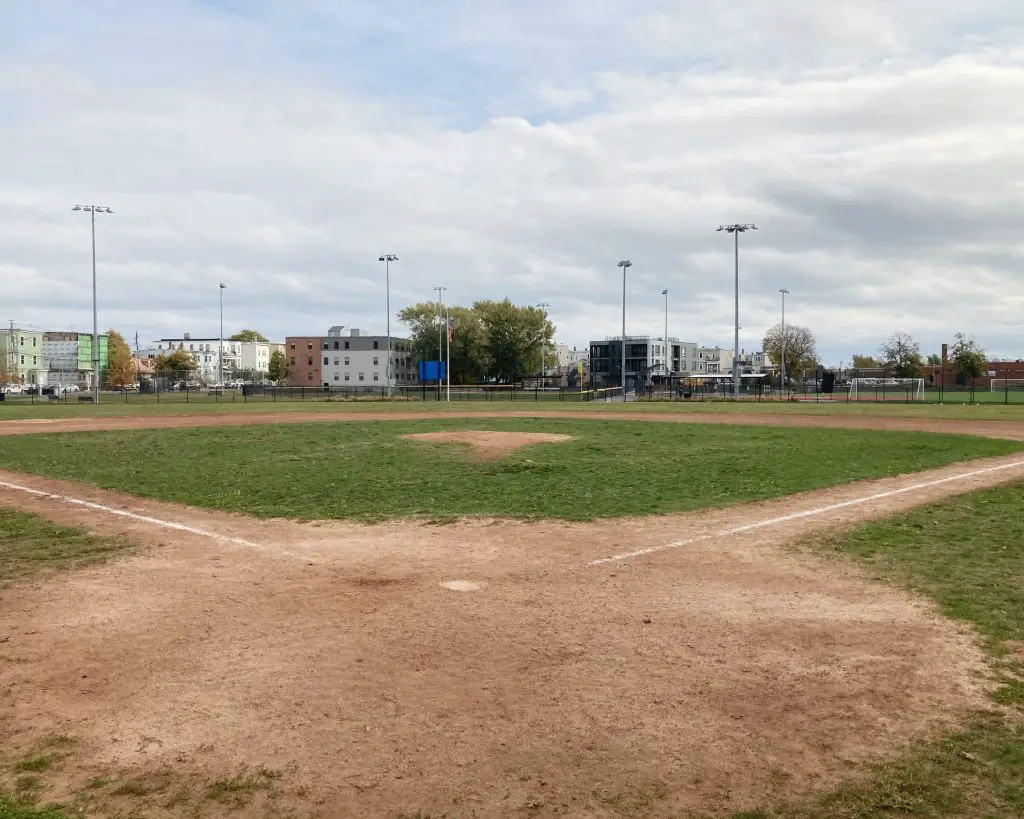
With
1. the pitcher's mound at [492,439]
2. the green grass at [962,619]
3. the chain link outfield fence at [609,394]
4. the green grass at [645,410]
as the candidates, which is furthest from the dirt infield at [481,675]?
the chain link outfield fence at [609,394]

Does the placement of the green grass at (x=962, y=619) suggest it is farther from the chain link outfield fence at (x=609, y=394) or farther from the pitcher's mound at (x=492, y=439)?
the chain link outfield fence at (x=609, y=394)

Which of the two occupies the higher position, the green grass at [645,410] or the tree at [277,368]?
the tree at [277,368]

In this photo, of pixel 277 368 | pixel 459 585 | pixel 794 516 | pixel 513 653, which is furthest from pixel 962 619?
pixel 277 368

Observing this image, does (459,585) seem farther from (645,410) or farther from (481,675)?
(645,410)

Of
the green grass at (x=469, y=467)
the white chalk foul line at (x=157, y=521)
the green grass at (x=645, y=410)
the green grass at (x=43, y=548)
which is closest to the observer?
the green grass at (x=43, y=548)

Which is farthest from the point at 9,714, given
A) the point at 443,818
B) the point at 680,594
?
the point at 680,594

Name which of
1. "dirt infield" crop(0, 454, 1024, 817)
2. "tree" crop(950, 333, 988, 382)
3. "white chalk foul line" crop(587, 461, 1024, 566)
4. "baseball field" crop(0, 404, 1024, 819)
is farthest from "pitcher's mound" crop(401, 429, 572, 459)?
"tree" crop(950, 333, 988, 382)

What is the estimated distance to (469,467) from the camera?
18.5m

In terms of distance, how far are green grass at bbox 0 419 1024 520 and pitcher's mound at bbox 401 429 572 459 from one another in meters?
0.63

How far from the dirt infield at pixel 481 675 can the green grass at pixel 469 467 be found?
3.83 m

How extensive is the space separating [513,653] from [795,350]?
123 meters

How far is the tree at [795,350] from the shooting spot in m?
121

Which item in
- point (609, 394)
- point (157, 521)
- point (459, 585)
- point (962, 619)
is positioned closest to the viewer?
point (962, 619)

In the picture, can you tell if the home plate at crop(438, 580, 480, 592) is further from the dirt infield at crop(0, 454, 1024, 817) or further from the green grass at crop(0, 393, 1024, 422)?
the green grass at crop(0, 393, 1024, 422)
